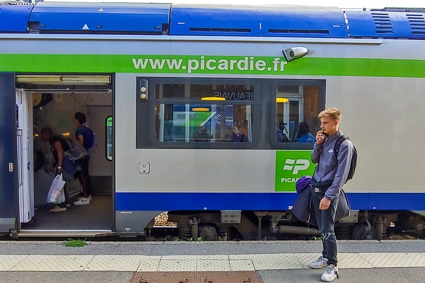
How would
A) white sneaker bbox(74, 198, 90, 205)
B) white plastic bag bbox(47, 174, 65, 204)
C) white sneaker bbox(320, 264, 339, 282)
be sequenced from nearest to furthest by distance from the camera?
white sneaker bbox(320, 264, 339, 282)
white plastic bag bbox(47, 174, 65, 204)
white sneaker bbox(74, 198, 90, 205)

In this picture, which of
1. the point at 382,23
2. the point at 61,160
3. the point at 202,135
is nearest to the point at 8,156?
the point at 61,160

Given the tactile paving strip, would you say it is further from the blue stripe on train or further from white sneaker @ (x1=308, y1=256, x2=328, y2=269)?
the blue stripe on train

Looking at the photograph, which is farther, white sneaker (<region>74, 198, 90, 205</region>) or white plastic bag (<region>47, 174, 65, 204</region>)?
white sneaker (<region>74, 198, 90, 205</region>)

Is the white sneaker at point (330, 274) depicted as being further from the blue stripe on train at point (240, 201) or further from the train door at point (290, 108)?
the train door at point (290, 108)

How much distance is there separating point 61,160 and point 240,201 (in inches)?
136

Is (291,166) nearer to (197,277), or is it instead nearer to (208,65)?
(208,65)

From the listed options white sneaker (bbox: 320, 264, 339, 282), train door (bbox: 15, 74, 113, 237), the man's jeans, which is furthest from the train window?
train door (bbox: 15, 74, 113, 237)

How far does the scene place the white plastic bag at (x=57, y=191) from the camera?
5867 mm

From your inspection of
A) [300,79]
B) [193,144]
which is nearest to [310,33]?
[300,79]

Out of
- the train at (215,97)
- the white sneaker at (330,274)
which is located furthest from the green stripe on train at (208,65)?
the white sneaker at (330,274)

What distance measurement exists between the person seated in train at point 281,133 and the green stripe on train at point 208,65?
28.0 inches

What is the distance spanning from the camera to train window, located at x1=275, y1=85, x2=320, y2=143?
4.76 metres

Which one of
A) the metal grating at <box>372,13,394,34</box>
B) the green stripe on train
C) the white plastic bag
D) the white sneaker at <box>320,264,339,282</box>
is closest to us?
the white sneaker at <box>320,264,339,282</box>

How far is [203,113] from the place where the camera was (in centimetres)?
472
